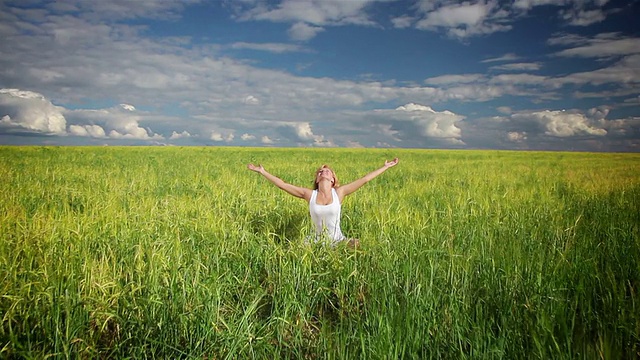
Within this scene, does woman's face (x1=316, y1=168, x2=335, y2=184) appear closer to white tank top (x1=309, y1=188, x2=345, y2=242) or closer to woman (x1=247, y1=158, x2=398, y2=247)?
woman (x1=247, y1=158, x2=398, y2=247)

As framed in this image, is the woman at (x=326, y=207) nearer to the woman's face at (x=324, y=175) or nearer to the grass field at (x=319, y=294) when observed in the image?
the woman's face at (x=324, y=175)

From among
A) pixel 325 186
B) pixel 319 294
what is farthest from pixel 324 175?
pixel 319 294

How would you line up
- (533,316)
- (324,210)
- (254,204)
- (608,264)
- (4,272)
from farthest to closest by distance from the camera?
1. (254,204)
2. (324,210)
3. (608,264)
4. (4,272)
5. (533,316)

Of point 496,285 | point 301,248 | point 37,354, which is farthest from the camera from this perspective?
point 301,248

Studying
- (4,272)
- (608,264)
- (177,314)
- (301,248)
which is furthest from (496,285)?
(4,272)

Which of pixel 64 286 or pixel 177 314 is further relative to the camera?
pixel 64 286

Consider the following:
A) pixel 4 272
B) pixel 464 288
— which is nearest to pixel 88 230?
pixel 4 272

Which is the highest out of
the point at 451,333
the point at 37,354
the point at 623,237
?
the point at 623,237

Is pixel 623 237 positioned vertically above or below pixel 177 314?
above

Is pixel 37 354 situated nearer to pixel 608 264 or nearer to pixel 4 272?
pixel 4 272

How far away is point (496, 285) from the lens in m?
3.98

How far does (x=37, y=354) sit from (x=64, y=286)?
0.88 meters

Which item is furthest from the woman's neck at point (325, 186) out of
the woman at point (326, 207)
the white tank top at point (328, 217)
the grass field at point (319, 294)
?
the grass field at point (319, 294)

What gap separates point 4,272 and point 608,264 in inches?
253
